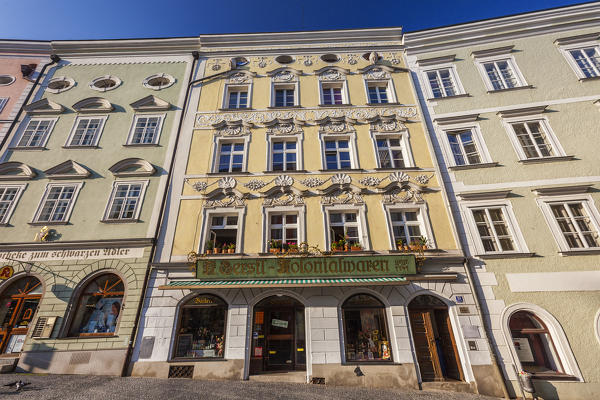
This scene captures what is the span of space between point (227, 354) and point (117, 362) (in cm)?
351

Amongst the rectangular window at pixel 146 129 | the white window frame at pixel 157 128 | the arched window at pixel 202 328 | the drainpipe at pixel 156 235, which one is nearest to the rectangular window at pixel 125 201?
the drainpipe at pixel 156 235

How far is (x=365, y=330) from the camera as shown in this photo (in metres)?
8.88

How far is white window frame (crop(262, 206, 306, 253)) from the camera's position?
33.0ft

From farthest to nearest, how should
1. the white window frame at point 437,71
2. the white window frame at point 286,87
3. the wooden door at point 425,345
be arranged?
1. the white window frame at point 286,87
2. the white window frame at point 437,71
3. the wooden door at point 425,345

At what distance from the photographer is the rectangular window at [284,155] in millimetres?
11891

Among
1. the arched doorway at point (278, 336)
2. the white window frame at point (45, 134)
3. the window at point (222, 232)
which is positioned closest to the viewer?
the arched doorway at point (278, 336)

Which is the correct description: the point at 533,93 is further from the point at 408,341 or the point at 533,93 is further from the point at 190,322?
the point at 190,322

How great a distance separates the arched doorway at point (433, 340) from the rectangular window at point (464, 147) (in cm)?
616

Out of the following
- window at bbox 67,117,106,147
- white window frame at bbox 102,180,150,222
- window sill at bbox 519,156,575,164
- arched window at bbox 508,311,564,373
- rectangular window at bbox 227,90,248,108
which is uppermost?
rectangular window at bbox 227,90,248,108

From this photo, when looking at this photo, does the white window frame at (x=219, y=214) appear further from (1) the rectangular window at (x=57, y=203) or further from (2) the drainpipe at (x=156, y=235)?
(1) the rectangular window at (x=57, y=203)

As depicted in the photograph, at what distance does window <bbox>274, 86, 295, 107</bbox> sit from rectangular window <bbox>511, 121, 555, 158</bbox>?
10.5 metres

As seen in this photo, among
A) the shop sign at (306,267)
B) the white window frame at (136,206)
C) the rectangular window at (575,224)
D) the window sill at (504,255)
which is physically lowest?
the shop sign at (306,267)

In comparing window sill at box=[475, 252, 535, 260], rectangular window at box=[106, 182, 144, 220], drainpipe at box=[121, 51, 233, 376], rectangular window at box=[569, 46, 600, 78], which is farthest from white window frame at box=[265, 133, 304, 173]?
rectangular window at box=[569, 46, 600, 78]

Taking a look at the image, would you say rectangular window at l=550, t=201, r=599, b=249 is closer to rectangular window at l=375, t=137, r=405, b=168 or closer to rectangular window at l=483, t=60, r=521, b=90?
rectangular window at l=375, t=137, r=405, b=168
